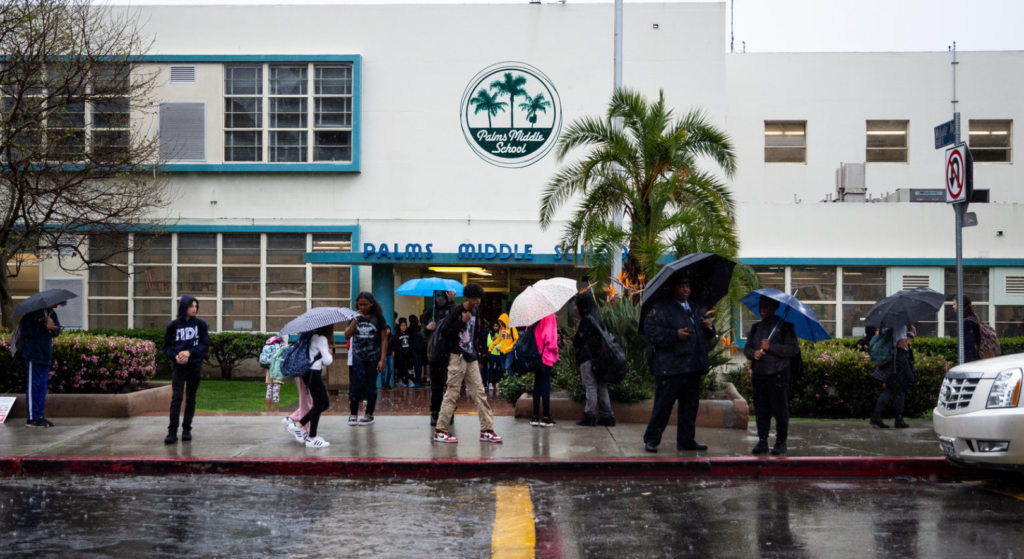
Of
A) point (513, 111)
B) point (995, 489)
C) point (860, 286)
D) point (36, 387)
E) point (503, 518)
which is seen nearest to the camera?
point (503, 518)

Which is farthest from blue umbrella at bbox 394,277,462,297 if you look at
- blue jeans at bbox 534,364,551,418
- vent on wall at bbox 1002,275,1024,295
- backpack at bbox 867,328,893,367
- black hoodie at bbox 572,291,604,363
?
vent on wall at bbox 1002,275,1024,295

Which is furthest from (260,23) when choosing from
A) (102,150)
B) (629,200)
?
(629,200)

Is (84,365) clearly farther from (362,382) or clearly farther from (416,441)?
(416,441)

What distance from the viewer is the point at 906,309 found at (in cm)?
1072

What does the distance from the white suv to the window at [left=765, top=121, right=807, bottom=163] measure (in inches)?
620

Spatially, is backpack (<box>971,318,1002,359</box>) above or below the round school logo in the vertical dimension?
below

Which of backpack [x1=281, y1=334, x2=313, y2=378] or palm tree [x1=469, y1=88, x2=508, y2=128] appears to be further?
palm tree [x1=469, y1=88, x2=508, y2=128]

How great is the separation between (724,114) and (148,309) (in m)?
15.2

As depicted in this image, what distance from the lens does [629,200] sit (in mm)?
14508

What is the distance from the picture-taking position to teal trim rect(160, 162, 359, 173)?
20.2 m

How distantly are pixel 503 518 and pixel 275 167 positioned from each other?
1539 cm

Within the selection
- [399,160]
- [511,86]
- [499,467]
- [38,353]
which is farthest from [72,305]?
[499,467]

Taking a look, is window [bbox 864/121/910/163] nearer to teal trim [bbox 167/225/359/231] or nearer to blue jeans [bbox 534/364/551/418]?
teal trim [bbox 167/225/359/231]

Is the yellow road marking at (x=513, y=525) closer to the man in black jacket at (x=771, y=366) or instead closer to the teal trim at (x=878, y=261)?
the man in black jacket at (x=771, y=366)
